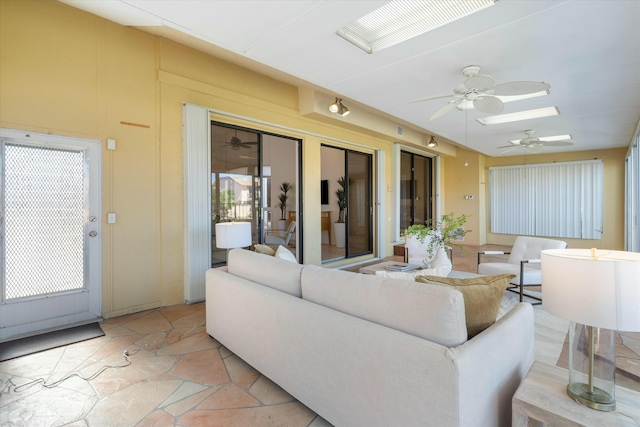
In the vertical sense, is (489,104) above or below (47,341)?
above

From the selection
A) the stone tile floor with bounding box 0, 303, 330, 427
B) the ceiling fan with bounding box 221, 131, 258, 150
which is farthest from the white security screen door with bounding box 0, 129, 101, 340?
the ceiling fan with bounding box 221, 131, 258, 150

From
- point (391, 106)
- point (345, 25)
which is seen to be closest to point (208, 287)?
point (345, 25)

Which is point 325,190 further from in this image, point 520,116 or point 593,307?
point 593,307

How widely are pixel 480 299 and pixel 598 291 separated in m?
0.53

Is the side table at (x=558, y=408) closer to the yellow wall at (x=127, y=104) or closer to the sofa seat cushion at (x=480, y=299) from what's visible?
the sofa seat cushion at (x=480, y=299)

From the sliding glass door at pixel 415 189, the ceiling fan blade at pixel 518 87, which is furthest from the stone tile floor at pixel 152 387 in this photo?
the sliding glass door at pixel 415 189

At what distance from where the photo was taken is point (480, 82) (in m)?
3.06

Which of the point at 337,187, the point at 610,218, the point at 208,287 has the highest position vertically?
the point at 337,187

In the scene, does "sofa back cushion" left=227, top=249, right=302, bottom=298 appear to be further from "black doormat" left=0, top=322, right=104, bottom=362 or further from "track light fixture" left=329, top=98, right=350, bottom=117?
"track light fixture" left=329, top=98, right=350, bottom=117

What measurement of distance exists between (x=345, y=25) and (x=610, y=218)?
30.4ft

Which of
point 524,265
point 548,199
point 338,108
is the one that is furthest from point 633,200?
point 338,108

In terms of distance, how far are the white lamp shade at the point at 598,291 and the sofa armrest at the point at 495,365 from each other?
328 millimetres

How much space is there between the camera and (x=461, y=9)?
8.02 ft

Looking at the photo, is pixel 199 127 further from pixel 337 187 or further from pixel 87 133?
pixel 337 187
